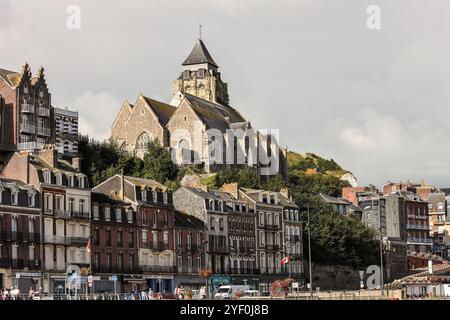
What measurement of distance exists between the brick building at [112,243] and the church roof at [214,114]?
167 ft

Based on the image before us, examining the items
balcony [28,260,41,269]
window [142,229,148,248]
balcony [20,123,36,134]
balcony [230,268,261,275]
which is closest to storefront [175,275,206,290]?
window [142,229,148,248]

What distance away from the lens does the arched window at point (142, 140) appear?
148m

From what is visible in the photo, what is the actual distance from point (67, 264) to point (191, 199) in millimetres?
20668

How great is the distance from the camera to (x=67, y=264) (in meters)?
94.8

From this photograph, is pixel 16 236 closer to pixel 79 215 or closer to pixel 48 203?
pixel 48 203

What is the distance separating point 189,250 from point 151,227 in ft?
21.4

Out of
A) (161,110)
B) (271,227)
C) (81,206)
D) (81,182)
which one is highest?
(161,110)

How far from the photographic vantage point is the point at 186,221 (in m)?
110

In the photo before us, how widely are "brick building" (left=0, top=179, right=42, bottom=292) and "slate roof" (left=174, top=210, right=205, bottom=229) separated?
1841 centimetres

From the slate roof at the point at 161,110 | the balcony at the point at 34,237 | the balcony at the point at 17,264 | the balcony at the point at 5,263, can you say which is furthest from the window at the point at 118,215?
the slate roof at the point at 161,110

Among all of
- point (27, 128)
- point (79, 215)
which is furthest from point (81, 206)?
point (27, 128)

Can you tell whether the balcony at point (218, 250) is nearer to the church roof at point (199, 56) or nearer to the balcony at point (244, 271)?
the balcony at point (244, 271)
